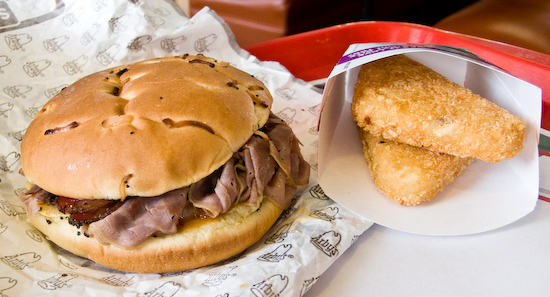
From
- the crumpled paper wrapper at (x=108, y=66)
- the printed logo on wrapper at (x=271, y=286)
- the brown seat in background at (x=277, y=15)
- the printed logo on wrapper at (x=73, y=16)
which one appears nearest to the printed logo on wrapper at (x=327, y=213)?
the crumpled paper wrapper at (x=108, y=66)

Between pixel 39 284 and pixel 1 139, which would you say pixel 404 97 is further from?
pixel 1 139

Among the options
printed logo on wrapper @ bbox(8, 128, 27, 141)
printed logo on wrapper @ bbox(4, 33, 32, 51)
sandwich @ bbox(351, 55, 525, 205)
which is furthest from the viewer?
printed logo on wrapper @ bbox(4, 33, 32, 51)

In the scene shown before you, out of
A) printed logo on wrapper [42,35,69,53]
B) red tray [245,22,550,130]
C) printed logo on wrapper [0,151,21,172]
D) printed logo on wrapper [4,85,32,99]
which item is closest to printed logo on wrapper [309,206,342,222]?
red tray [245,22,550,130]

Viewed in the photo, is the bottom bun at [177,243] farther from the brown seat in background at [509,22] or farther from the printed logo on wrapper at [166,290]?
the brown seat in background at [509,22]

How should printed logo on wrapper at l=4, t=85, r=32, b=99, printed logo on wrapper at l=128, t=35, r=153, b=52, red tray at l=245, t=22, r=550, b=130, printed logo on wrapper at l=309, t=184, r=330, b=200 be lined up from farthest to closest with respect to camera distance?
1. red tray at l=245, t=22, r=550, b=130
2. printed logo on wrapper at l=128, t=35, r=153, b=52
3. printed logo on wrapper at l=4, t=85, r=32, b=99
4. printed logo on wrapper at l=309, t=184, r=330, b=200

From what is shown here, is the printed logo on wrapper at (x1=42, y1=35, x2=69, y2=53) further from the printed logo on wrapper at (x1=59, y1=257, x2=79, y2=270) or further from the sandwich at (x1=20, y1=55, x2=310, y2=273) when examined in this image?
the printed logo on wrapper at (x1=59, y1=257, x2=79, y2=270)
